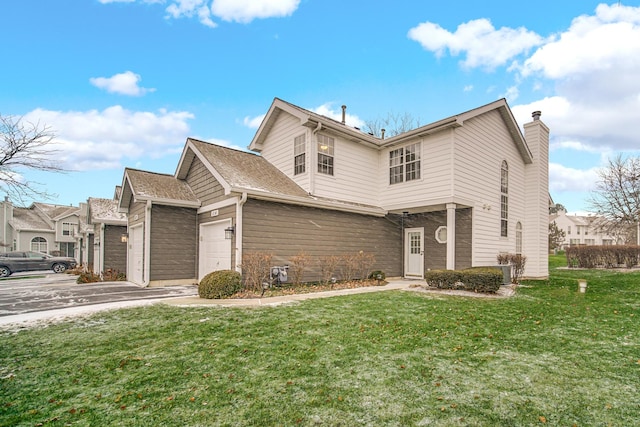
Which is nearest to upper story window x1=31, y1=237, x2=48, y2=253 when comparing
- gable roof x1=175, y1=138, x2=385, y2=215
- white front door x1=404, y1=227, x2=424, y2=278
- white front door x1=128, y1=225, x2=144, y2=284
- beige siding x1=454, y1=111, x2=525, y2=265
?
white front door x1=128, y1=225, x2=144, y2=284

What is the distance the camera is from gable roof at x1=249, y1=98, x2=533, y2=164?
39.0ft

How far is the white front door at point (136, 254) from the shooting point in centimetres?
1218

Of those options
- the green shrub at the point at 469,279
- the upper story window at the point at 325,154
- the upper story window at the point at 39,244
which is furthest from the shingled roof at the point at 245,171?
the upper story window at the point at 39,244

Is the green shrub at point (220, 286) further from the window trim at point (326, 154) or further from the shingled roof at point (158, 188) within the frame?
the window trim at point (326, 154)

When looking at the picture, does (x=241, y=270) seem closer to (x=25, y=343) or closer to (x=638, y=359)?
(x=25, y=343)

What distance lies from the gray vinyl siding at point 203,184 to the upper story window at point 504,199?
36.0ft

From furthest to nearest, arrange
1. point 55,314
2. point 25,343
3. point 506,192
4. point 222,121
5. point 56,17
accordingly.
Answer: point 222,121
point 506,192
point 56,17
point 55,314
point 25,343

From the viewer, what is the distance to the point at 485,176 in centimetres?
1308

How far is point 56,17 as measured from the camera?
1165cm

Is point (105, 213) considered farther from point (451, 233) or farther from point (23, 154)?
point (451, 233)

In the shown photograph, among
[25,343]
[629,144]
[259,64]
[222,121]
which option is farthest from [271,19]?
[629,144]

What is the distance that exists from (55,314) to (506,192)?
1536 cm

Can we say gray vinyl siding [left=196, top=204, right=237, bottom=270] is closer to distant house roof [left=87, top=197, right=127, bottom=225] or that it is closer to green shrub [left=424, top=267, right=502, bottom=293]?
green shrub [left=424, top=267, right=502, bottom=293]

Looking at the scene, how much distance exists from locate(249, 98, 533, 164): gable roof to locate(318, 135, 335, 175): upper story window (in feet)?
1.42
